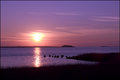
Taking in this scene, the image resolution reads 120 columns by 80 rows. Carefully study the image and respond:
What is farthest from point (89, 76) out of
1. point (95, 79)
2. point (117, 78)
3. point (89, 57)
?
point (89, 57)

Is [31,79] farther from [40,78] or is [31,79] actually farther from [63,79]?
[63,79]

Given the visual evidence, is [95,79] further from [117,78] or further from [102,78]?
[117,78]

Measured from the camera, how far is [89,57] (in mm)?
65500

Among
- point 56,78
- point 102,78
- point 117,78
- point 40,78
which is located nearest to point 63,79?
point 56,78

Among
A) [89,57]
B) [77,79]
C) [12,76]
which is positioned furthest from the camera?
[89,57]

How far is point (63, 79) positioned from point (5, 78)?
4.16 meters

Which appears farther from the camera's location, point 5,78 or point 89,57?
point 89,57

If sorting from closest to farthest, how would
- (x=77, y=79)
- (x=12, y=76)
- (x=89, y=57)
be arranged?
(x=77, y=79)
(x=12, y=76)
(x=89, y=57)

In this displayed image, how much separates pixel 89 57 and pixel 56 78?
5156cm

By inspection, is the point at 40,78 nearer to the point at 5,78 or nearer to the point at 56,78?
the point at 56,78

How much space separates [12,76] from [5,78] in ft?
2.33

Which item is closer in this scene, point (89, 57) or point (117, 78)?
point (117, 78)

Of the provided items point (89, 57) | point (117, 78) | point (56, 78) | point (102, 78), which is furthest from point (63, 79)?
point (89, 57)

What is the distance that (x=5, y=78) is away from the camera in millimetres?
15062
